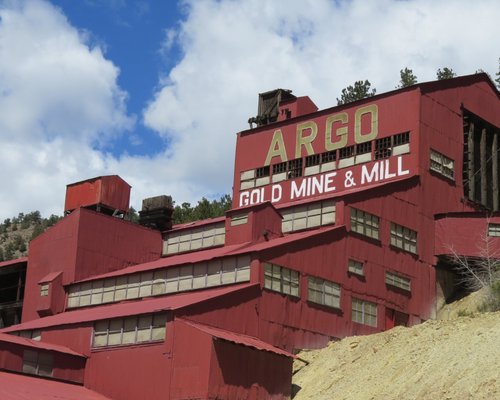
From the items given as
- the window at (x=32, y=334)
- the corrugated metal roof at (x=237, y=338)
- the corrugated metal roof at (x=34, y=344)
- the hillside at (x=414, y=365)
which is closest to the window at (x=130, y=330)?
the corrugated metal roof at (x=34, y=344)

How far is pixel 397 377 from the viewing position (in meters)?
38.5

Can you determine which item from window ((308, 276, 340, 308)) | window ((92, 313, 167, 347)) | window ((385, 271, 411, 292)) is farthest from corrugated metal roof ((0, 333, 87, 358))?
window ((385, 271, 411, 292))

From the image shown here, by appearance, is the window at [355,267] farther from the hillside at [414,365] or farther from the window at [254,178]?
the window at [254,178]

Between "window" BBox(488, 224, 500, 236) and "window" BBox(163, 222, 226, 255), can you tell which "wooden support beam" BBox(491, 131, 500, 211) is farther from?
"window" BBox(163, 222, 226, 255)

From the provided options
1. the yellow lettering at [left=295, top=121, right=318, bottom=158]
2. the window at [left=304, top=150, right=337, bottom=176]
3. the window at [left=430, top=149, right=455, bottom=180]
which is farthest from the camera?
the yellow lettering at [left=295, top=121, right=318, bottom=158]

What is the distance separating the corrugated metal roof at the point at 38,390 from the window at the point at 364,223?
17.8 metres

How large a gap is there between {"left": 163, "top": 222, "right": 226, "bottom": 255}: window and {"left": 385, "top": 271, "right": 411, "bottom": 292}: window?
10734 millimetres

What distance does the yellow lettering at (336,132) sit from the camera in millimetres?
61500

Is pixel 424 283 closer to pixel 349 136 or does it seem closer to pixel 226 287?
pixel 349 136

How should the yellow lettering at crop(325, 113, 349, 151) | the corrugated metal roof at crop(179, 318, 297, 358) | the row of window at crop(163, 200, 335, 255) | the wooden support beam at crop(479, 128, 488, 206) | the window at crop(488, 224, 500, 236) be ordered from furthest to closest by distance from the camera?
the wooden support beam at crop(479, 128, 488, 206) < the yellow lettering at crop(325, 113, 349, 151) < the window at crop(488, 224, 500, 236) < the row of window at crop(163, 200, 335, 255) < the corrugated metal roof at crop(179, 318, 297, 358)

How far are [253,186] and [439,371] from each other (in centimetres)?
3050

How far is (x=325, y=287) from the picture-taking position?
167 feet

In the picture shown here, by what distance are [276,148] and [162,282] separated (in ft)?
54.4

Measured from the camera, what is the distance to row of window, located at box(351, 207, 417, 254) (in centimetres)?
5354
